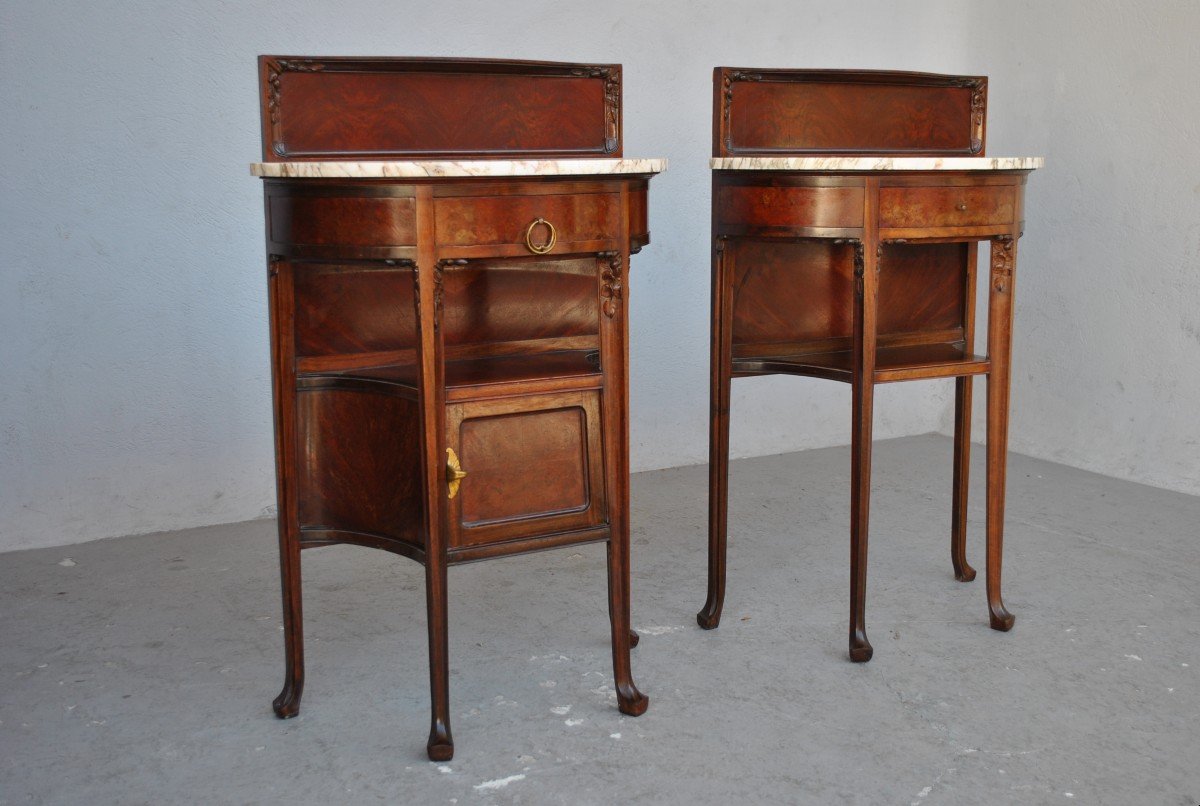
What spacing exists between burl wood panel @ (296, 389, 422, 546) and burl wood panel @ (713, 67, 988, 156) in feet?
3.37

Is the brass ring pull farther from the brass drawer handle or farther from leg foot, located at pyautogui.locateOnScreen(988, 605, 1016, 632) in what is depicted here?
leg foot, located at pyautogui.locateOnScreen(988, 605, 1016, 632)

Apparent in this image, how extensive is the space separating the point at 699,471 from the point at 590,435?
2.05 m

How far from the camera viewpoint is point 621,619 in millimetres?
2406

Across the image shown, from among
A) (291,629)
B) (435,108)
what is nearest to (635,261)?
(435,108)

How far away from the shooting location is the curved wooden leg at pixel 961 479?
3129 millimetres

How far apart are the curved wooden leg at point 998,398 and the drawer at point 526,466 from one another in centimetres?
101

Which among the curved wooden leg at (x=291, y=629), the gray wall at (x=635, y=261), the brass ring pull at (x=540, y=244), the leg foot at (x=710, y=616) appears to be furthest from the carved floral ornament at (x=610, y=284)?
the gray wall at (x=635, y=261)

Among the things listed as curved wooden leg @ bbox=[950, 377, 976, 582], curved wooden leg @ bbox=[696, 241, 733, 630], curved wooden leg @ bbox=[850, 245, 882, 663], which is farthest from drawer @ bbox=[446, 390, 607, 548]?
curved wooden leg @ bbox=[950, 377, 976, 582]

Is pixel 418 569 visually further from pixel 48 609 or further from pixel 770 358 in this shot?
pixel 770 358

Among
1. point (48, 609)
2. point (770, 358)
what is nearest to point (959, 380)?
point (770, 358)

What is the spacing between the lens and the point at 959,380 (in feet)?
10.3

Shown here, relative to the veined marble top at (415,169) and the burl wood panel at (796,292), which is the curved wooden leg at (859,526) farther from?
the veined marble top at (415,169)

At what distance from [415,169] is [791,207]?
90 centimetres

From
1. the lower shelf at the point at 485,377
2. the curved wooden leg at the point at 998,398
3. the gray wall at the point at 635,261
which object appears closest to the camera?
the lower shelf at the point at 485,377
